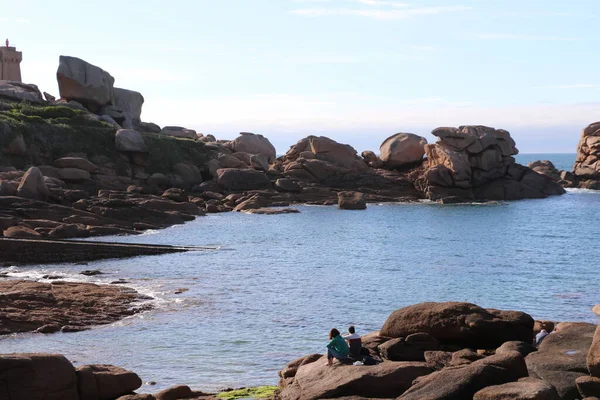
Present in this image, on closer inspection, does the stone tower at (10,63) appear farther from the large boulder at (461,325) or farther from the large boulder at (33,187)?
the large boulder at (461,325)

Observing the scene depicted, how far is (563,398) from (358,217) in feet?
211

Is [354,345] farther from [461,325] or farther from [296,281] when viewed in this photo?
[296,281]

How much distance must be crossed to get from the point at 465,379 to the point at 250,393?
6573mm

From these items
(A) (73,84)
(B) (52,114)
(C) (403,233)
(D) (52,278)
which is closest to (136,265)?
(D) (52,278)

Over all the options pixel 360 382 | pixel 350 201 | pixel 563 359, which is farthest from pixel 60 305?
pixel 350 201

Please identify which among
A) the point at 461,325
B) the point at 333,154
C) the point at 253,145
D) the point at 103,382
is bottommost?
the point at 103,382

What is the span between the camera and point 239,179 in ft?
297

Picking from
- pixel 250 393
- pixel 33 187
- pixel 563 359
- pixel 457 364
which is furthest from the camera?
pixel 33 187

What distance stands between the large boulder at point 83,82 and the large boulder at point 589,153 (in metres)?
64.0

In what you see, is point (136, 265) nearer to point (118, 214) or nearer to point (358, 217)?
→ point (118, 214)

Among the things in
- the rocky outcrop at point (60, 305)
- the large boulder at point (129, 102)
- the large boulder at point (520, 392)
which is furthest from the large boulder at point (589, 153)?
the large boulder at point (520, 392)

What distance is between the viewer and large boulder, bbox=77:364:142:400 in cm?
1864

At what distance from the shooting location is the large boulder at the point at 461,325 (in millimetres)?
22750

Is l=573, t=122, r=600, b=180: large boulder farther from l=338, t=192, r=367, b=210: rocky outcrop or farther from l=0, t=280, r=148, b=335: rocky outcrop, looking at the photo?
l=0, t=280, r=148, b=335: rocky outcrop
